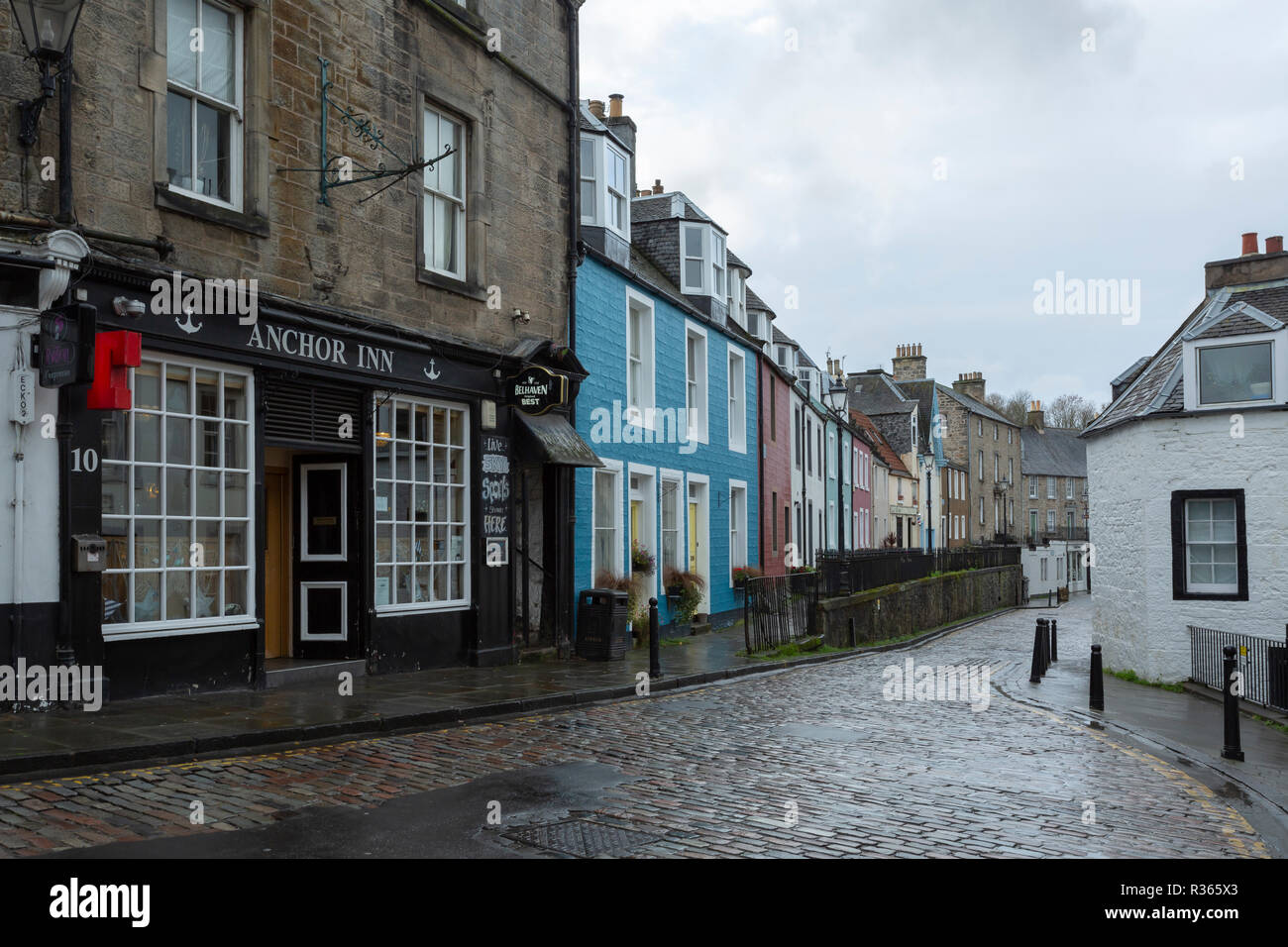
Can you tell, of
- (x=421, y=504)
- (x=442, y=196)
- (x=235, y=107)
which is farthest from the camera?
(x=442, y=196)

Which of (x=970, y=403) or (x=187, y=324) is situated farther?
(x=970, y=403)

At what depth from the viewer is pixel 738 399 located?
27.0 metres

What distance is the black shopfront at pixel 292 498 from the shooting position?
10094 millimetres

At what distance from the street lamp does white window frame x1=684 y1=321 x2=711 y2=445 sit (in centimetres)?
1528

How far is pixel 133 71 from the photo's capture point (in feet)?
33.5

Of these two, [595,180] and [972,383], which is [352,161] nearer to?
[595,180]

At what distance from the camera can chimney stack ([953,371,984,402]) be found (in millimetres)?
72375

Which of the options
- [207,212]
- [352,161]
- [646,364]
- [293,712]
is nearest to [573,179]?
[646,364]

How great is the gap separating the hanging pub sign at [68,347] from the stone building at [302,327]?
0.23 m

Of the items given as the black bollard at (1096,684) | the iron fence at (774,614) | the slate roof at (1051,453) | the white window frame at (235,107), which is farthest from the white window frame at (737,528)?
the slate roof at (1051,453)

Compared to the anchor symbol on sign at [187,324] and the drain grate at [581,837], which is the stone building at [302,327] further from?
the drain grate at [581,837]

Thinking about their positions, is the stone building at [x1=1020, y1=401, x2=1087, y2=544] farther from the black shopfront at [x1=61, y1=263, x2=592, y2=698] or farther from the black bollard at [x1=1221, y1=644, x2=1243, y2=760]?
the black bollard at [x1=1221, y1=644, x2=1243, y2=760]

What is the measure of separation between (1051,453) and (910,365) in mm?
18127
